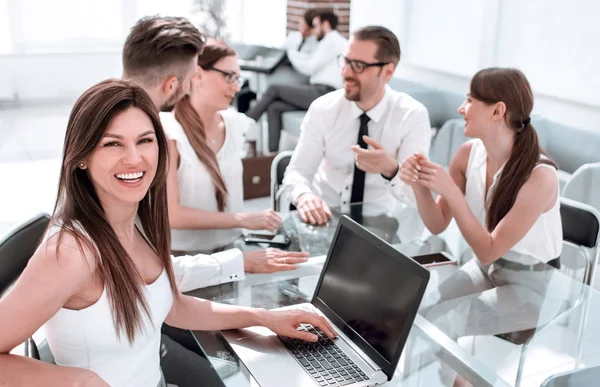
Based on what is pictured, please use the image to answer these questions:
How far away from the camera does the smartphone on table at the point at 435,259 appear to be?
2.05 m

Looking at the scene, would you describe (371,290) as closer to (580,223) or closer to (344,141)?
(580,223)

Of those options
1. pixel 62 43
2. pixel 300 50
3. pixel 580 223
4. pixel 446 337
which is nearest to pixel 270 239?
pixel 446 337

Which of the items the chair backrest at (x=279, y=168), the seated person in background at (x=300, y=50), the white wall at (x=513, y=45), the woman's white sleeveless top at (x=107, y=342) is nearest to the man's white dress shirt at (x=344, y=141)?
→ the chair backrest at (x=279, y=168)

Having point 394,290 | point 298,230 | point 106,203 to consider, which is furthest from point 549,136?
point 106,203

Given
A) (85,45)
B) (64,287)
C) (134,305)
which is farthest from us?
(85,45)

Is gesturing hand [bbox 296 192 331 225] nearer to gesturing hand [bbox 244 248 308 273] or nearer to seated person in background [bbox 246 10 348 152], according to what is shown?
gesturing hand [bbox 244 248 308 273]

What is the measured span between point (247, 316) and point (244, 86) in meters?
5.43

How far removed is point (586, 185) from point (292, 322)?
8.06ft

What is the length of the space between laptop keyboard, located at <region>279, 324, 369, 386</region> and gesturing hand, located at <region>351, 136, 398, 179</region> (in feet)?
3.42

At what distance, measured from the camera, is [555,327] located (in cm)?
179

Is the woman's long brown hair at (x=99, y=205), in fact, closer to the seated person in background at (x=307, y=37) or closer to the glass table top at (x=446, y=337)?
the glass table top at (x=446, y=337)

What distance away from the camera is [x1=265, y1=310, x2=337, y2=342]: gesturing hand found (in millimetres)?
1489

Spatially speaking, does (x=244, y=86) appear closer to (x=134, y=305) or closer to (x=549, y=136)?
(x=549, y=136)

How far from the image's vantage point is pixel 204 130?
96.9 inches
